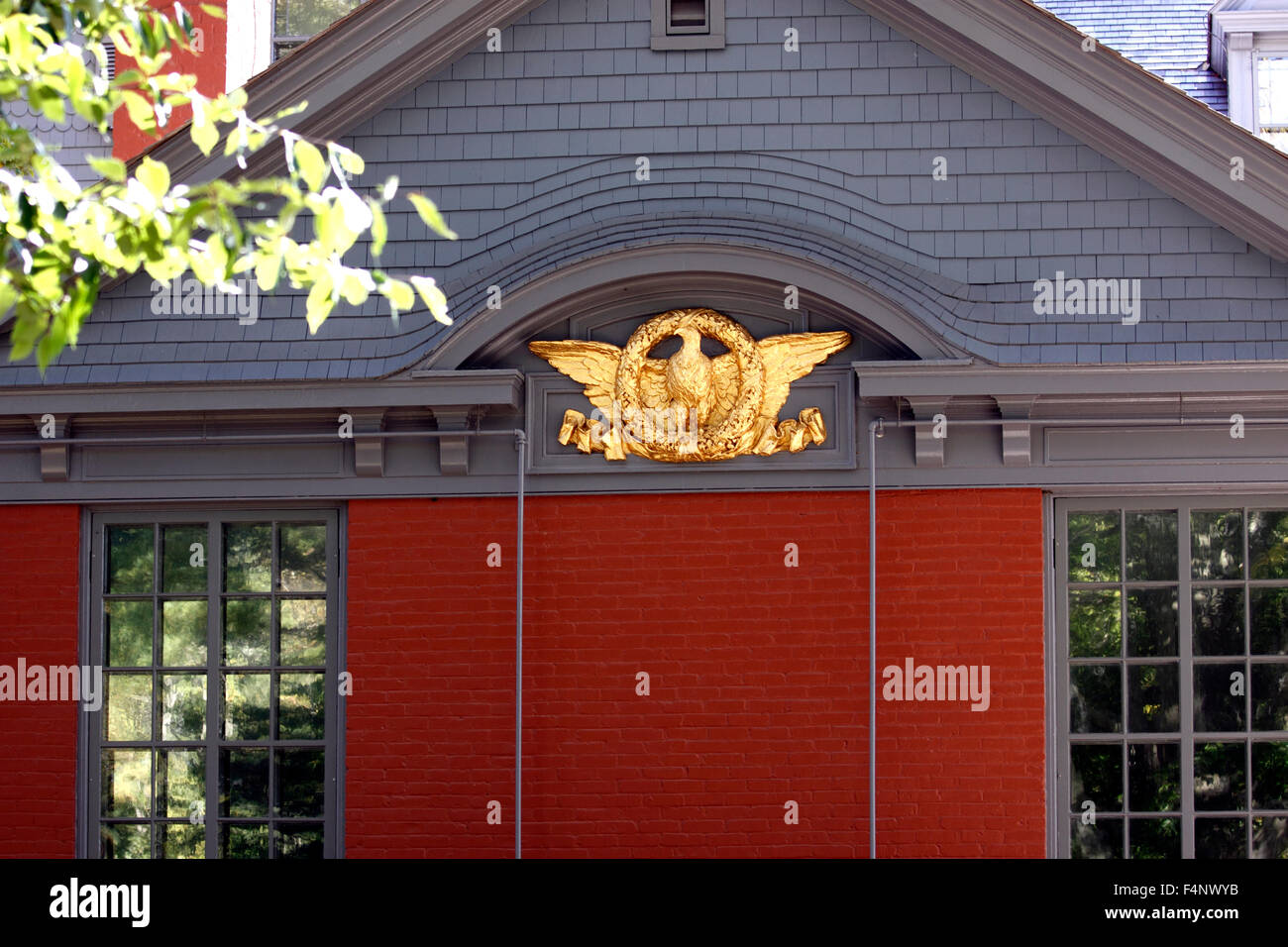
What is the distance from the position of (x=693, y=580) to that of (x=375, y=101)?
11.5 ft

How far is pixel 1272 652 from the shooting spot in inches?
332

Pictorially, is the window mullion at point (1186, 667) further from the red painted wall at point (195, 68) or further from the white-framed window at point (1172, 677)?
the red painted wall at point (195, 68)

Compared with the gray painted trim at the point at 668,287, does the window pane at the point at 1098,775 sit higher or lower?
lower

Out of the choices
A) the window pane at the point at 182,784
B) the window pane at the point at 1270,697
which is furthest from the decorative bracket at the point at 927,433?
the window pane at the point at 182,784

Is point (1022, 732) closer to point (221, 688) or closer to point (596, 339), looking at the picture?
point (596, 339)

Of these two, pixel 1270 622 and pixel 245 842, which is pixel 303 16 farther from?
pixel 1270 622

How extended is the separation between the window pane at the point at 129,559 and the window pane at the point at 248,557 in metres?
0.50

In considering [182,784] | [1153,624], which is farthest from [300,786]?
[1153,624]

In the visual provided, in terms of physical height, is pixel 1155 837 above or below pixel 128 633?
below

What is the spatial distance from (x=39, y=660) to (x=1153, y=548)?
6.71 m

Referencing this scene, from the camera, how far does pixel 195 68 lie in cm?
1119

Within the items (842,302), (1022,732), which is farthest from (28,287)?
(1022,732)

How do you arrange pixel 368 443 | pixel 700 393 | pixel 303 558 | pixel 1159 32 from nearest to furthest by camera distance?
pixel 700 393, pixel 368 443, pixel 303 558, pixel 1159 32

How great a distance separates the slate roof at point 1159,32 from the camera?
36.9 feet
